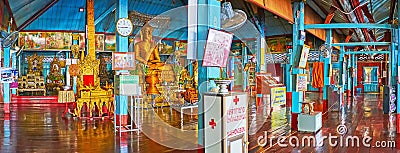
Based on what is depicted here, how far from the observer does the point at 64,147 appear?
5.41 meters

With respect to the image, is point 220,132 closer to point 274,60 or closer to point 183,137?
point 183,137

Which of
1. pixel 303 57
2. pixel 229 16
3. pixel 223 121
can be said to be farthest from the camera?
pixel 303 57

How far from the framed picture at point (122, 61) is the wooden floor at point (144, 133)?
1.20 m

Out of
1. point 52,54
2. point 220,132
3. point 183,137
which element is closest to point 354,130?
point 183,137

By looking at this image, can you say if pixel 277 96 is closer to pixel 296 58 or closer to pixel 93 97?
pixel 296 58

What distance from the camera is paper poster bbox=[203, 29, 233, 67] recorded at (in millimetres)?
3762

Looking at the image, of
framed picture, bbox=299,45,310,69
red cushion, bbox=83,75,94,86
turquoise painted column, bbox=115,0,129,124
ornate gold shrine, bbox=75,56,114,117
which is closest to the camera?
framed picture, bbox=299,45,310,69

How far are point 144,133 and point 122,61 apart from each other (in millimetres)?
1380

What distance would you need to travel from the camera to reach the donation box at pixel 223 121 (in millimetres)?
3525

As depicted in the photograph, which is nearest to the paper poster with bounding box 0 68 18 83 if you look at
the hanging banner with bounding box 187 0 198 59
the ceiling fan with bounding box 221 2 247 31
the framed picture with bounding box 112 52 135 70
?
the framed picture with bounding box 112 52 135 70

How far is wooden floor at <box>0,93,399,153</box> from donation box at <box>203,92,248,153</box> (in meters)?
1.55

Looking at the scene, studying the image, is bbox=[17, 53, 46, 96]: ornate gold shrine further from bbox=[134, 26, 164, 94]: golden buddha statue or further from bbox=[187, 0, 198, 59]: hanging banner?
bbox=[187, 0, 198, 59]: hanging banner

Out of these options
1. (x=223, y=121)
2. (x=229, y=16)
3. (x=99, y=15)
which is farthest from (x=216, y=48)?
(x=99, y=15)

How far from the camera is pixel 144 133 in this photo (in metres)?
6.56
